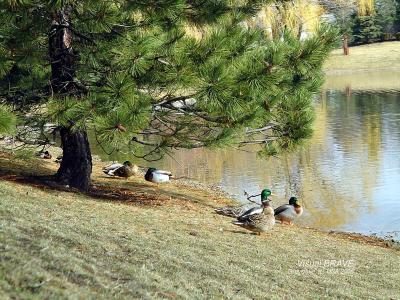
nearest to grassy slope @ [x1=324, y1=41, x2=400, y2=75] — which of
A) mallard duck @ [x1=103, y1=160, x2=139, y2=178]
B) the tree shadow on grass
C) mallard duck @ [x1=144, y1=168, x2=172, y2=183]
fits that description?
mallard duck @ [x1=144, y1=168, x2=172, y2=183]

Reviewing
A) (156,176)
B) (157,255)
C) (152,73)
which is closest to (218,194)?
(156,176)

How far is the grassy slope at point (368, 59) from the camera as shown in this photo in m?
61.4

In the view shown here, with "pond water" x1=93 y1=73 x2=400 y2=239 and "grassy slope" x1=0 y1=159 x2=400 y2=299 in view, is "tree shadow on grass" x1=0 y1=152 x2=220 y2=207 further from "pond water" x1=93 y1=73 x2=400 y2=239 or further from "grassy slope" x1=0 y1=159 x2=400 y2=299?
"pond water" x1=93 y1=73 x2=400 y2=239

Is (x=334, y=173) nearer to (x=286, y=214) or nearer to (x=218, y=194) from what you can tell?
(x=218, y=194)

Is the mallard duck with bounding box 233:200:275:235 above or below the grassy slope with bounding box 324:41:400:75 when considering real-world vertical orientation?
below

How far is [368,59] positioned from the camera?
6347cm

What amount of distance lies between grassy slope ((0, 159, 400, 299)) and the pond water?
231 centimetres

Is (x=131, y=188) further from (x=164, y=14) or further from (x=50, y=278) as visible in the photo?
(x=50, y=278)

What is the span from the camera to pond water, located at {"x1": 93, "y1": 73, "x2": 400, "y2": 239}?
12406mm

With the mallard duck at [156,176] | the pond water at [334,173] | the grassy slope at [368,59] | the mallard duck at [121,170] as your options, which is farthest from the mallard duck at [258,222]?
the grassy slope at [368,59]

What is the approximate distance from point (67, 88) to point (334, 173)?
914 cm

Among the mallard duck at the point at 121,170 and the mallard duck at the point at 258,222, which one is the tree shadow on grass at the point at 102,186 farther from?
the mallard duck at the point at 258,222

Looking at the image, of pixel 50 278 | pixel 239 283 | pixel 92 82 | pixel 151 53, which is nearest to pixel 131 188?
pixel 92 82

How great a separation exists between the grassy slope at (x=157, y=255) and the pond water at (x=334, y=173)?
2.31 metres
